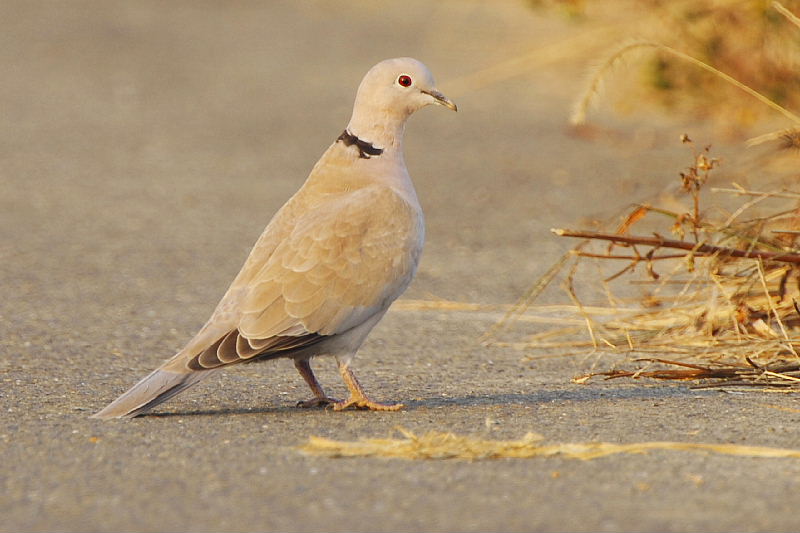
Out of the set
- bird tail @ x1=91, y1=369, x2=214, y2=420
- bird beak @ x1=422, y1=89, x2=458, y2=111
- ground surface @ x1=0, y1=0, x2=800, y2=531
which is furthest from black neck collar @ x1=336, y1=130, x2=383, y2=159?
bird tail @ x1=91, y1=369, x2=214, y2=420

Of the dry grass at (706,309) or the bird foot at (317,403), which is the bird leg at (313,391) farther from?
the dry grass at (706,309)

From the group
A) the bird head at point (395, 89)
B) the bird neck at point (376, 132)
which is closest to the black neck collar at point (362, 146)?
the bird neck at point (376, 132)

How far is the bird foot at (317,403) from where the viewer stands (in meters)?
4.66

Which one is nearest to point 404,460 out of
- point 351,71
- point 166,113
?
point 166,113

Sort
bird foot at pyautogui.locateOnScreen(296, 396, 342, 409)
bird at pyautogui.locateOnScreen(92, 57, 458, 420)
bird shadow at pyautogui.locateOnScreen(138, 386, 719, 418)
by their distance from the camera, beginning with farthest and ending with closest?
bird foot at pyautogui.locateOnScreen(296, 396, 342, 409)
bird shadow at pyautogui.locateOnScreen(138, 386, 719, 418)
bird at pyautogui.locateOnScreen(92, 57, 458, 420)

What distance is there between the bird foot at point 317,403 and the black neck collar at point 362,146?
0.94m

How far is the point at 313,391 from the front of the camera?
15.6 feet

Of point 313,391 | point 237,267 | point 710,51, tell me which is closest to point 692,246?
point 313,391

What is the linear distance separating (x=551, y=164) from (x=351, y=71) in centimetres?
513

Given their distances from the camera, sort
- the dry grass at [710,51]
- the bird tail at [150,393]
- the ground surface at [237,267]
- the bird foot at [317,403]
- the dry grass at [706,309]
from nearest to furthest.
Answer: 1. the ground surface at [237,267]
2. the bird tail at [150,393]
3. the bird foot at [317,403]
4. the dry grass at [706,309]
5. the dry grass at [710,51]

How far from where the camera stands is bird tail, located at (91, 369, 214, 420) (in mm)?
4238

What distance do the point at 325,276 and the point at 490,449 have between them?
1.13 m

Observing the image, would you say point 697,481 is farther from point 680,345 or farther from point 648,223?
point 648,223

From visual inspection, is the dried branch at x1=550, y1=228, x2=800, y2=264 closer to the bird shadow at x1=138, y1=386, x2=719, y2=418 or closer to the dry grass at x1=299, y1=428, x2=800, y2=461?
the bird shadow at x1=138, y1=386, x2=719, y2=418
